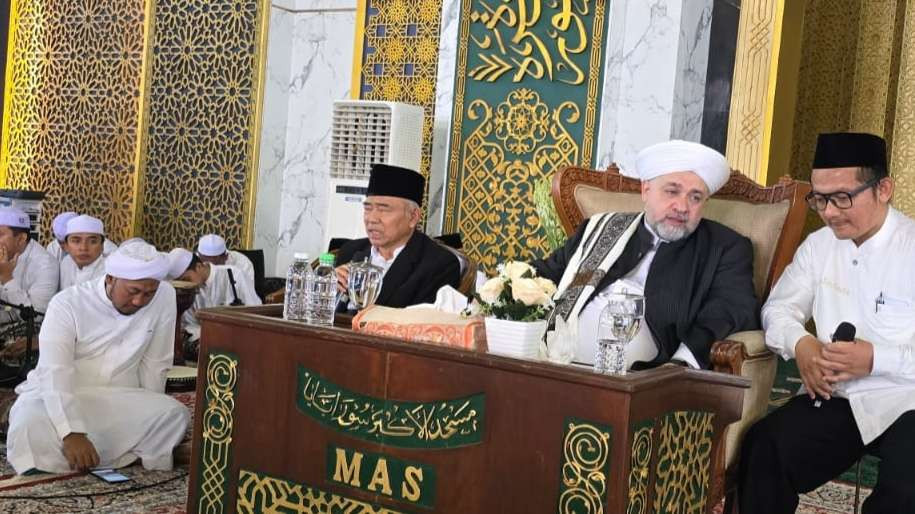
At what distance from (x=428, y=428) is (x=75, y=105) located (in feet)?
23.2

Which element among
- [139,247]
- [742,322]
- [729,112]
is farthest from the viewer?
[729,112]

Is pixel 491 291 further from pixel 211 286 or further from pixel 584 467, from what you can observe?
pixel 211 286

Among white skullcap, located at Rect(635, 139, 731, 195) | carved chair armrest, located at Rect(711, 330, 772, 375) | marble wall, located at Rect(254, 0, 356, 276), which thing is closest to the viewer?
carved chair armrest, located at Rect(711, 330, 772, 375)

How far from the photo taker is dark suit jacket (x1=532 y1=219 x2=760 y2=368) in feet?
10.1

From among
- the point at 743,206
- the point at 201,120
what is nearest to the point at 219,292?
the point at 201,120

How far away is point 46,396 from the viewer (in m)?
3.79

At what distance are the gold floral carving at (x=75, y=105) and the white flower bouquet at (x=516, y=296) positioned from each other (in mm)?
6307

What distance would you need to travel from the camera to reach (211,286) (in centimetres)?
666

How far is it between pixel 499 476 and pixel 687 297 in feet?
3.39

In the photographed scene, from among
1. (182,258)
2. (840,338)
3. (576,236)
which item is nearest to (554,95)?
(182,258)

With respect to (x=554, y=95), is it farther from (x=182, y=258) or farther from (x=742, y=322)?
(x=742, y=322)

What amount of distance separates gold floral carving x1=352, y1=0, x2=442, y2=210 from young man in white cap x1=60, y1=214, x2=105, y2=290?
206 centimetres

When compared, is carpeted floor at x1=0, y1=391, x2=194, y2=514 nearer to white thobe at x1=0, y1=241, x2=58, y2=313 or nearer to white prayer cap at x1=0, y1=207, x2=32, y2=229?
white thobe at x1=0, y1=241, x2=58, y2=313

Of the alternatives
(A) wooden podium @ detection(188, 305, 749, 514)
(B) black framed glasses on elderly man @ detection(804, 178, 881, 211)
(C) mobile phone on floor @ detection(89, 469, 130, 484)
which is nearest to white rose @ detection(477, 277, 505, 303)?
(A) wooden podium @ detection(188, 305, 749, 514)
